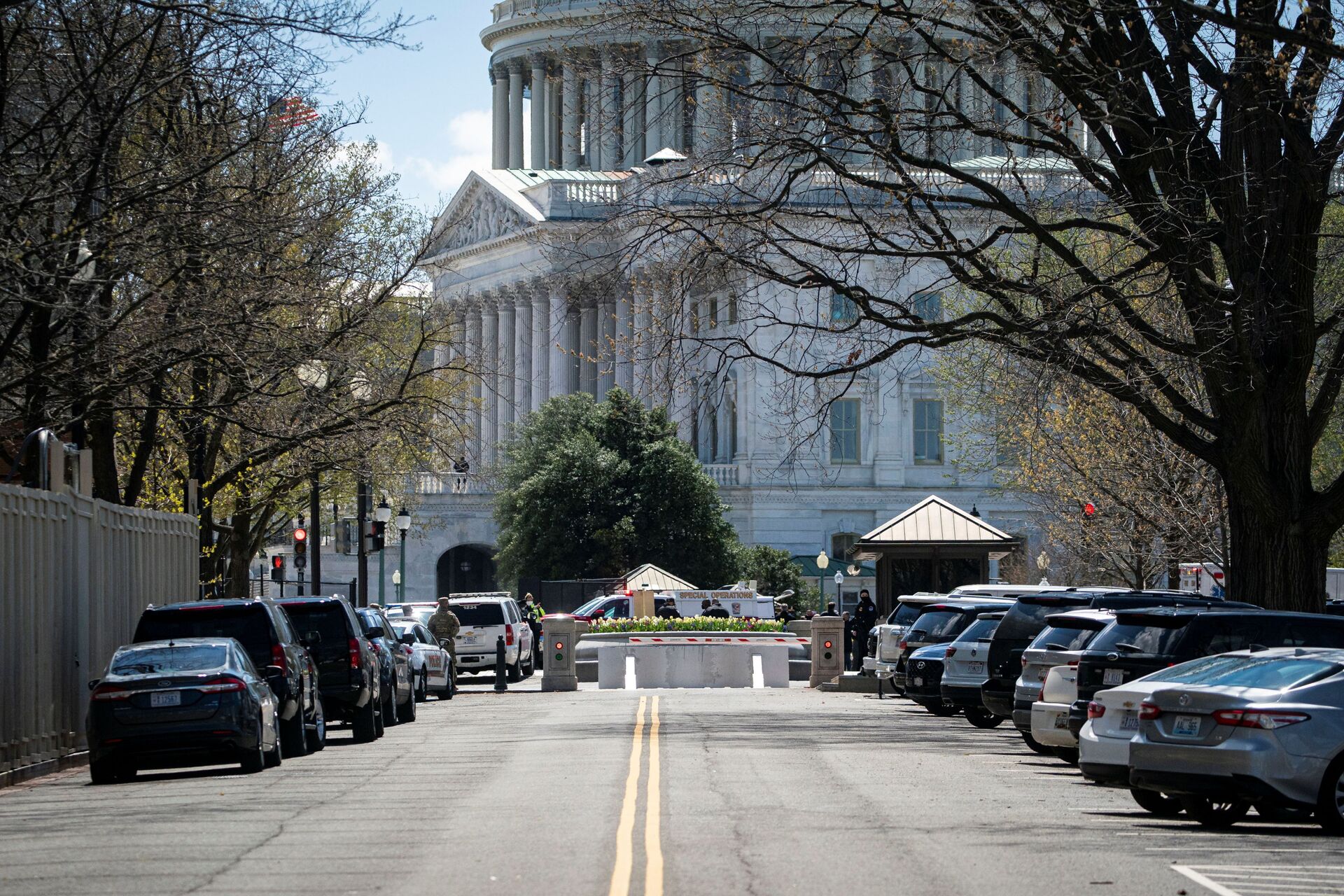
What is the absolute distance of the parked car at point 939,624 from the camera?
103 feet

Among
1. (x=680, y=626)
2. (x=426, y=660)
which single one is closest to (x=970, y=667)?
(x=426, y=660)

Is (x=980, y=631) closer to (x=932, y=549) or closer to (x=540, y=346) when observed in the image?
(x=932, y=549)

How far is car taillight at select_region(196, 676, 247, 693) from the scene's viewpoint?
69.0 ft

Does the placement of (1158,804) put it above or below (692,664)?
above

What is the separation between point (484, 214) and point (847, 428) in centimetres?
2643

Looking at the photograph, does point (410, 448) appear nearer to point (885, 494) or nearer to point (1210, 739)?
point (1210, 739)

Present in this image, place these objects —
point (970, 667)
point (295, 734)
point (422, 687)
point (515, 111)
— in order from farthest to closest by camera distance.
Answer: point (515, 111) < point (422, 687) < point (970, 667) < point (295, 734)

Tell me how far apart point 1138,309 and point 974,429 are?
16504mm

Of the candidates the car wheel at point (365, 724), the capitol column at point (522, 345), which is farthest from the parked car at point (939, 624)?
the capitol column at point (522, 345)

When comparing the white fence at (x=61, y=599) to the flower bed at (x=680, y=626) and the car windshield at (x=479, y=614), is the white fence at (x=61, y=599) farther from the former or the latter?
the flower bed at (x=680, y=626)

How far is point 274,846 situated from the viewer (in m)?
14.6

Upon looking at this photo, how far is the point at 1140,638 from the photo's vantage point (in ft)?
63.8

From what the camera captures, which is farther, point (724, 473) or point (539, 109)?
point (539, 109)

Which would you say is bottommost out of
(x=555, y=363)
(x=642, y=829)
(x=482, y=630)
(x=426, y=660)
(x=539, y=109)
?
(x=426, y=660)
